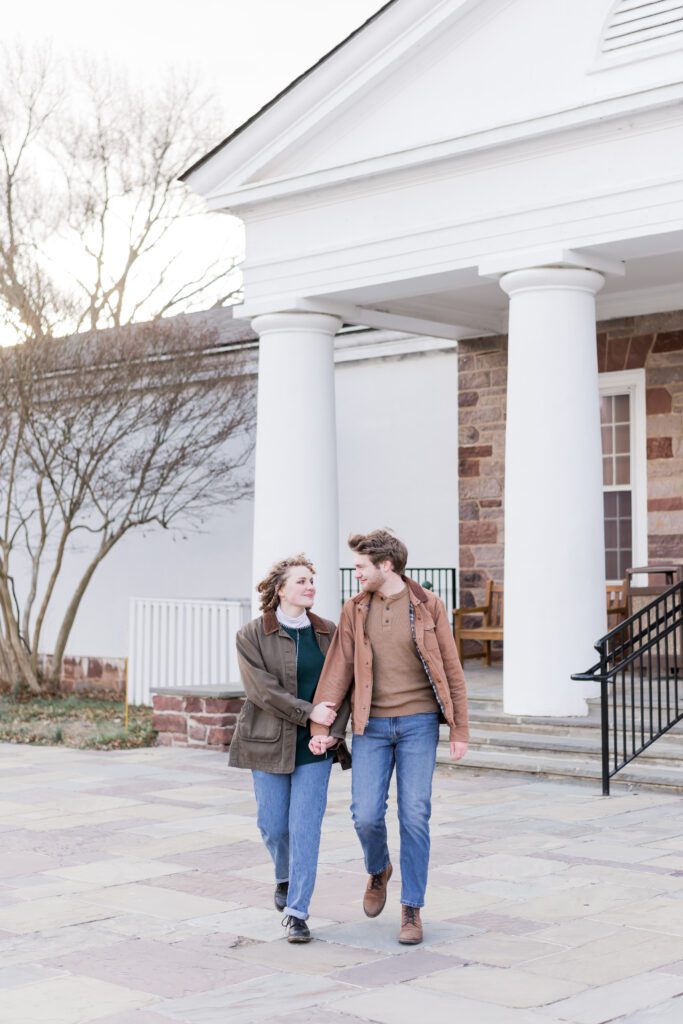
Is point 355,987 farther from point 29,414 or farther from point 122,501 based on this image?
point 122,501

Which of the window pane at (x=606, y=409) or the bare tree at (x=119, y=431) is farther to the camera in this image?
the bare tree at (x=119, y=431)

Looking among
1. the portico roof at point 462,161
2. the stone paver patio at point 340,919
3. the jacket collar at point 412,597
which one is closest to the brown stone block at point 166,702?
the stone paver patio at point 340,919

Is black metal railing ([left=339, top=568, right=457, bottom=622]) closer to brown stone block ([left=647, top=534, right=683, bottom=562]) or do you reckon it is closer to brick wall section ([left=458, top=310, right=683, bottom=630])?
brick wall section ([left=458, top=310, right=683, bottom=630])

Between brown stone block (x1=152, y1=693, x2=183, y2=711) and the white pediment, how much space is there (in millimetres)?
4491

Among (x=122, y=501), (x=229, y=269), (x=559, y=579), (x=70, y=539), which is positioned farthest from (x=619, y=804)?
(x=229, y=269)

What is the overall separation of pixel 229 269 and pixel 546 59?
56.7 ft

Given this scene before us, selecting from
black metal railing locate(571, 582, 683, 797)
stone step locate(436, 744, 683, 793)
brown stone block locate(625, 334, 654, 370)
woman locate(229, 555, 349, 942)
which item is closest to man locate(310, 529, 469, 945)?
woman locate(229, 555, 349, 942)

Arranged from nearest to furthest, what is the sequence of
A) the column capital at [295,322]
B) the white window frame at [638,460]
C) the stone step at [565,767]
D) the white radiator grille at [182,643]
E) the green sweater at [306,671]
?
the green sweater at [306,671]
the stone step at [565,767]
the column capital at [295,322]
the white window frame at [638,460]
the white radiator grille at [182,643]

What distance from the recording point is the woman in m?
5.82

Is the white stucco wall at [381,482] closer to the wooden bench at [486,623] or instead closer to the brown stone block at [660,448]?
the wooden bench at [486,623]

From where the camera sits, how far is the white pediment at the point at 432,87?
36.6ft

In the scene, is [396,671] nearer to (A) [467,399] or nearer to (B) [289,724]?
(B) [289,724]

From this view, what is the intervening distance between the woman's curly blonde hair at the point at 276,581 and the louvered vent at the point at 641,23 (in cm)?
660

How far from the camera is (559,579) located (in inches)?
440
